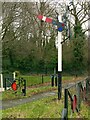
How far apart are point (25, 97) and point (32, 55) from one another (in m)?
5.56

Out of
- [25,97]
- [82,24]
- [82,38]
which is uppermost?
[82,24]

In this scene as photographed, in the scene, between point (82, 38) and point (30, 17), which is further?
point (82, 38)

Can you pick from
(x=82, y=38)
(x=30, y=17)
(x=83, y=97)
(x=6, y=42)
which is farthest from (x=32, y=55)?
(x=83, y=97)

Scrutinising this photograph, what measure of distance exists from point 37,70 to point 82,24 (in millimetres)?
4925

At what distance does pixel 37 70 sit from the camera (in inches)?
525

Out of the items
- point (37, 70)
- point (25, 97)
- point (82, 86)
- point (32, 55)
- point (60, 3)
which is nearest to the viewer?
point (82, 86)

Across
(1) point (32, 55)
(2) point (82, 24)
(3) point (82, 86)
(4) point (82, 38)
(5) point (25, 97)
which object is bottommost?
(5) point (25, 97)

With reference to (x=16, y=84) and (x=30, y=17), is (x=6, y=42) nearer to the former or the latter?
(x=30, y=17)

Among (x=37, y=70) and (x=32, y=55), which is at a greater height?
(x=32, y=55)

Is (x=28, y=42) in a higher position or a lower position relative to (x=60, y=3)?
lower

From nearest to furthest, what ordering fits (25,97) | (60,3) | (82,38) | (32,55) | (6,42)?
(25,97) < (60,3) < (6,42) < (32,55) < (82,38)

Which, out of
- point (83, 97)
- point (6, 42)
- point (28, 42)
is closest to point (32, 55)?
point (28, 42)

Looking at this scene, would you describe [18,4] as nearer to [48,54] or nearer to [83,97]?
[48,54]

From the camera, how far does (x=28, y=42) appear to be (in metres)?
12.3
